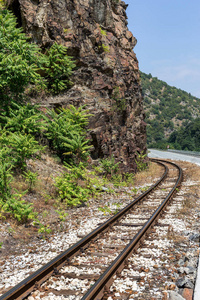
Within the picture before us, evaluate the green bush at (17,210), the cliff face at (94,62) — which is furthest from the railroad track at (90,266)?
the cliff face at (94,62)

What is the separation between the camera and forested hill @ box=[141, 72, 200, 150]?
4849 inches

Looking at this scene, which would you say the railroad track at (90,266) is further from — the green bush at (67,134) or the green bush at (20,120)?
the green bush at (20,120)

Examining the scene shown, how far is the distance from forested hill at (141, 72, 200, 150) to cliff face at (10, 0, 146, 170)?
314 ft

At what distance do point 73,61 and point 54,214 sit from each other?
32.2 ft

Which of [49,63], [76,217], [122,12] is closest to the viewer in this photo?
[76,217]

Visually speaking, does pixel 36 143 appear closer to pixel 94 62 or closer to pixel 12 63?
pixel 12 63

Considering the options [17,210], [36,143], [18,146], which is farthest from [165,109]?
[17,210]

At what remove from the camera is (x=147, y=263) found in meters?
5.57

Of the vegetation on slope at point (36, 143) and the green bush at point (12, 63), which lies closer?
the vegetation on slope at point (36, 143)

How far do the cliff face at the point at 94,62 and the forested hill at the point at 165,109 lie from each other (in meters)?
95.6

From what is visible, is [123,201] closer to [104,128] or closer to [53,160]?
[53,160]

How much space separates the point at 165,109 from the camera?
142375 mm

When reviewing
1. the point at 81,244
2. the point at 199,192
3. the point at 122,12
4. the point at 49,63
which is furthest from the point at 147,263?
the point at 122,12

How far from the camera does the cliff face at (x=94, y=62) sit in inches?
605
